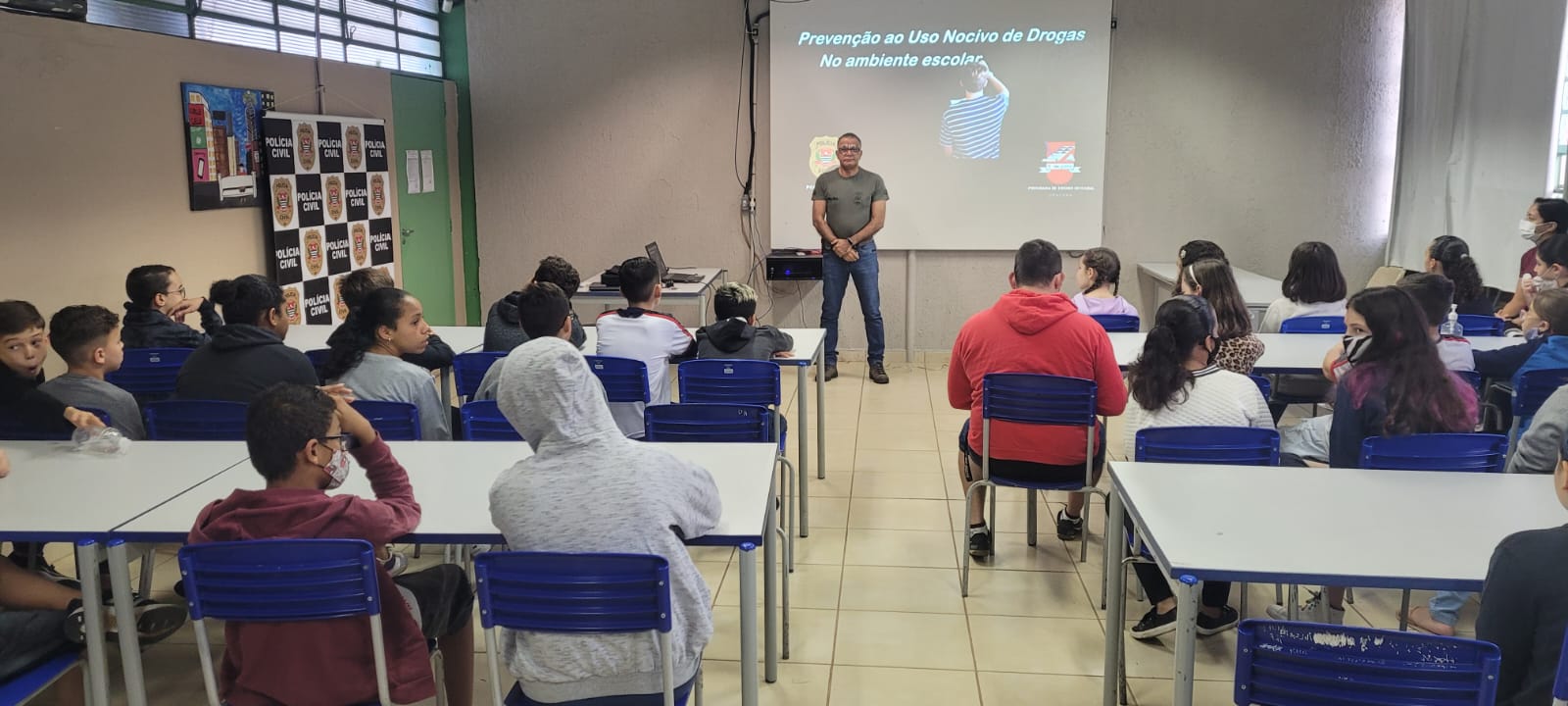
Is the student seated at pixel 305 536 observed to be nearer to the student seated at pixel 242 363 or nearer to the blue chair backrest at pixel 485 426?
the blue chair backrest at pixel 485 426

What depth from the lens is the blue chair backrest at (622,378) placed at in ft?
13.2

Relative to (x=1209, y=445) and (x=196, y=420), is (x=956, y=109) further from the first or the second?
(x=196, y=420)

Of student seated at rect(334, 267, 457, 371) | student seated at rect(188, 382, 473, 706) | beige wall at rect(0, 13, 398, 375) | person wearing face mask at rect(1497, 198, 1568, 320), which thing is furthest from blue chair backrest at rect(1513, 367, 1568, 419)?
beige wall at rect(0, 13, 398, 375)

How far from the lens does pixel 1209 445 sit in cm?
321

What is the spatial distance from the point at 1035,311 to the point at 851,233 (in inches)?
142

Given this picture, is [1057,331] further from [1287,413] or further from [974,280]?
[974,280]

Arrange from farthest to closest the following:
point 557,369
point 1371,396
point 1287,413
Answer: point 1287,413 → point 1371,396 → point 557,369

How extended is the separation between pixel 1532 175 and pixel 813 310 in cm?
451

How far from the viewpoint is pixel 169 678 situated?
10.8 feet

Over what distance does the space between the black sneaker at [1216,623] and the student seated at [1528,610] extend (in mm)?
1537

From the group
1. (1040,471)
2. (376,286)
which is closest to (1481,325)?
(1040,471)

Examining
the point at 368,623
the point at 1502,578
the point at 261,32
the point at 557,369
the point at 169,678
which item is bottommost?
the point at 169,678

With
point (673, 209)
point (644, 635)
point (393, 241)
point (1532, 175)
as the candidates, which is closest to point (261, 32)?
point (393, 241)

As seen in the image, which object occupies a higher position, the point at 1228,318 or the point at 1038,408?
the point at 1228,318
